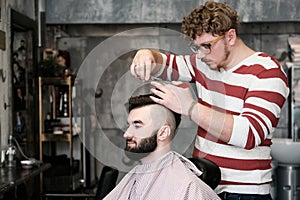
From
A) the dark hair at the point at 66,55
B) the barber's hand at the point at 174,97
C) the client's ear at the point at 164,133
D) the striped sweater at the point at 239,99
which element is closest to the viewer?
the barber's hand at the point at 174,97

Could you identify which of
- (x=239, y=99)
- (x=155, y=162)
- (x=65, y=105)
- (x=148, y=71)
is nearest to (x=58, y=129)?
(x=65, y=105)

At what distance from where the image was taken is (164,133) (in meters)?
1.96

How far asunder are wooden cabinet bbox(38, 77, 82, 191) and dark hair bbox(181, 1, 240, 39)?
323 cm

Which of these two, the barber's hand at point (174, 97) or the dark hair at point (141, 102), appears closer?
the barber's hand at point (174, 97)

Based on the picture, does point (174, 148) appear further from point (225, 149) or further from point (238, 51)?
point (238, 51)

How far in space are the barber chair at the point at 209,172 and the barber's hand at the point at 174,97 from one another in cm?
44

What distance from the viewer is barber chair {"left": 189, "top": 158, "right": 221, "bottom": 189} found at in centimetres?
197

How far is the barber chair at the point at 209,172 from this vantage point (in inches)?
77.5

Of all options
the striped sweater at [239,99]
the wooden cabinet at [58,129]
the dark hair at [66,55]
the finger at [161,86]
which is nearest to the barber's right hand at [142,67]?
the finger at [161,86]

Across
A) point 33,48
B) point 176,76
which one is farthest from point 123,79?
point 33,48

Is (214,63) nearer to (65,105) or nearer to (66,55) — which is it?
(65,105)

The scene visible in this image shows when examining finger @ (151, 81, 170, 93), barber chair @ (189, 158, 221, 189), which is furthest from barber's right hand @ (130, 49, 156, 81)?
barber chair @ (189, 158, 221, 189)

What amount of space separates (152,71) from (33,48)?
321 centimetres

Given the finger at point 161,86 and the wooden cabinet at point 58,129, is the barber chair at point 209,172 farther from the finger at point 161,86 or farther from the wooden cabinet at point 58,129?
the wooden cabinet at point 58,129
